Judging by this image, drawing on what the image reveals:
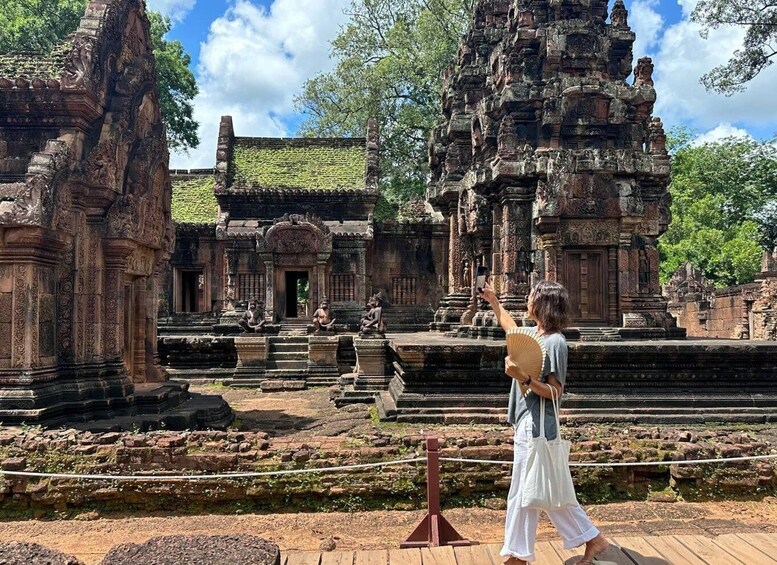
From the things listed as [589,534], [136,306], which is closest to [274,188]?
[136,306]

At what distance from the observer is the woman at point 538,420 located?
3.66 meters

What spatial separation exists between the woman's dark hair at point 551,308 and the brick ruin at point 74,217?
582cm

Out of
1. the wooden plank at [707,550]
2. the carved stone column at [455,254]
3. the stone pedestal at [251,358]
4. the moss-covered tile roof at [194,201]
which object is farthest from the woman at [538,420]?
the moss-covered tile roof at [194,201]

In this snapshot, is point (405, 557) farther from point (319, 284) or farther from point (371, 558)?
point (319, 284)

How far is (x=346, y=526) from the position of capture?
5371 millimetres

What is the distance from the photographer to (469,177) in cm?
1391

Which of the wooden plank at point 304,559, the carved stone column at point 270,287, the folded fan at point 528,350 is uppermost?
the carved stone column at point 270,287

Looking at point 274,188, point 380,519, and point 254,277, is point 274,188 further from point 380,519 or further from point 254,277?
point 380,519

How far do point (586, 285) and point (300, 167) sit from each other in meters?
14.5

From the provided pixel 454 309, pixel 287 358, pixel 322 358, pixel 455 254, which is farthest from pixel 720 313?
pixel 287 358

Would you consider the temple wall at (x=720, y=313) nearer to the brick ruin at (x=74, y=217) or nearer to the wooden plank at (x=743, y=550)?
the wooden plank at (x=743, y=550)

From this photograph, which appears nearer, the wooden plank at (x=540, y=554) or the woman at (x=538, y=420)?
the woman at (x=538, y=420)

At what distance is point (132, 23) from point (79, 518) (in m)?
7.21

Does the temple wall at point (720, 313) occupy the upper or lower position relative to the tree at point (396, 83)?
lower
